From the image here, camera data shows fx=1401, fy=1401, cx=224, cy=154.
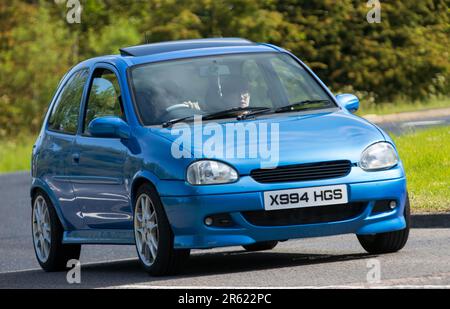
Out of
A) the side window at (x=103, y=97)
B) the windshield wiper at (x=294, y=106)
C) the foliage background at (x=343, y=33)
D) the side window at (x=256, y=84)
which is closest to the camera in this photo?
the windshield wiper at (x=294, y=106)

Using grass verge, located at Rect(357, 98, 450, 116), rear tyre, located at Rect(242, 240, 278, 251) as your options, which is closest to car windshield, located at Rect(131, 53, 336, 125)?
rear tyre, located at Rect(242, 240, 278, 251)

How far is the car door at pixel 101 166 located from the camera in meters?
10.6

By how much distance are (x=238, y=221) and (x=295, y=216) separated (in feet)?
1.31

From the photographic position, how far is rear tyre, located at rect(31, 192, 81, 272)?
12125 mm

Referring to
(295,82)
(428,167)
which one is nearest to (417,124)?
(428,167)

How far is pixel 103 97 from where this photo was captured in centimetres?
1158

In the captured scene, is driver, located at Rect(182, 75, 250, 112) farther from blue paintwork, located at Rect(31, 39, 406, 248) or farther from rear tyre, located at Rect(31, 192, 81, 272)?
rear tyre, located at Rect(31, 192, 81, 272)

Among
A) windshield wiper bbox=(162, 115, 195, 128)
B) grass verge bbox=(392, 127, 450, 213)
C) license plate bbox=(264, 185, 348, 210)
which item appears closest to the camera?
license plate bbox=(264, 185, 348, 210)

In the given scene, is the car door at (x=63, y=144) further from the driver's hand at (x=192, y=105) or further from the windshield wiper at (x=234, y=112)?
the windshield wiper at (x=234, y=112)

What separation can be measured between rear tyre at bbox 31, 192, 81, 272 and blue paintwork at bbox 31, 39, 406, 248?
0.52 metres

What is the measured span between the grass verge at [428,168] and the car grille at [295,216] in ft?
11.0

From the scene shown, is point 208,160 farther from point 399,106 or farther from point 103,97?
point 399,106

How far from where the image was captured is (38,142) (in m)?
12.7

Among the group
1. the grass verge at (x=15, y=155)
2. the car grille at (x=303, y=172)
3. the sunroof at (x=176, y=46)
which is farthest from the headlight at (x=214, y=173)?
the grass verge at (x=15, y=155)
